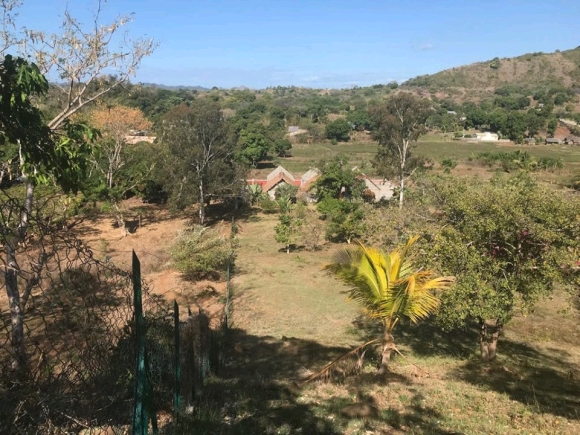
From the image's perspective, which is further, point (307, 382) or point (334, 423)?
point (307, 382)

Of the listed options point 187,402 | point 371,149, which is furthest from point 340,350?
point 371,149

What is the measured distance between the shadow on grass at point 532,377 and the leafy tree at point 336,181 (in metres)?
25.3

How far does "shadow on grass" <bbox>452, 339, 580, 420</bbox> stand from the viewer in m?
8.12

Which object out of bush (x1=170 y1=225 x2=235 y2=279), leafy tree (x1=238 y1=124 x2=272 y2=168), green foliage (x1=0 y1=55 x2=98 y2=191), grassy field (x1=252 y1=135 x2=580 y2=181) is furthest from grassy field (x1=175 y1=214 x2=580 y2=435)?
leafy tree (x1=238 y1=124 x2=272 y2=168)

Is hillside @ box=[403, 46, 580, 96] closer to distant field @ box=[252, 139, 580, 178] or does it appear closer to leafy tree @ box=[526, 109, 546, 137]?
leafy tree @ box=[526, 109, 546, 137]

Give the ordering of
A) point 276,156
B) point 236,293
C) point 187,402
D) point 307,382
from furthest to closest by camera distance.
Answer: point 276,156 < point 236,293 < point 307,382 < point 187,402

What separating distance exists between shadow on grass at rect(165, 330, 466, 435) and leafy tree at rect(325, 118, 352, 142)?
93172 millimetres

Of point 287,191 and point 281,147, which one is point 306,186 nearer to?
point 287,191

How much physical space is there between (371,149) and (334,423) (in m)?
82.5

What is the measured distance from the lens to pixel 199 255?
19.0 metres

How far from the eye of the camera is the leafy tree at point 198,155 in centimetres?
2861

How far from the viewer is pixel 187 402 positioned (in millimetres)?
6445

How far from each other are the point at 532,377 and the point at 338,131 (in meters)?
93.9

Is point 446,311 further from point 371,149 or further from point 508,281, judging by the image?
point 371,149
